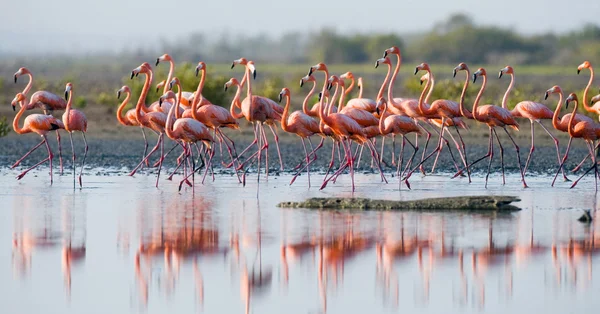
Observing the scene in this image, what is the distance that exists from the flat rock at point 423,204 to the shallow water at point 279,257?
0.92ft

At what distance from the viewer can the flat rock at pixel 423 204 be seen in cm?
1053

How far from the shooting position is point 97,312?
645cm

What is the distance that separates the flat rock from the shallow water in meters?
0.28

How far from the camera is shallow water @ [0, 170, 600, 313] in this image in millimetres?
6734

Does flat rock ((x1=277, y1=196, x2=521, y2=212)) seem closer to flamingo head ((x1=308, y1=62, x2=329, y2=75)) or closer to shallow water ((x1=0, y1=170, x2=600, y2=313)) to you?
shallow water ((x1=0, y1=170, x2=600, y2=313))

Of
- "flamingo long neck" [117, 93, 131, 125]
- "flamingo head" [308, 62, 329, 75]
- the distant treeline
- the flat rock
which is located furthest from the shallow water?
the distant treeline

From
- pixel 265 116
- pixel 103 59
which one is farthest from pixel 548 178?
pixel 103 59

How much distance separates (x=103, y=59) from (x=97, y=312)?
2762 inches

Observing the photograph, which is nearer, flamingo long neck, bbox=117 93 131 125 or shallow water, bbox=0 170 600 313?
shallow water, bbox=0 170 600 313

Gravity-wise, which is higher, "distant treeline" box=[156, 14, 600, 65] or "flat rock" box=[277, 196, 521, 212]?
"distant treeline" box=[156, 14, 600, 65]

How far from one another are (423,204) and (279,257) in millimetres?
2883

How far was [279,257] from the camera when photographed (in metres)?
8.05

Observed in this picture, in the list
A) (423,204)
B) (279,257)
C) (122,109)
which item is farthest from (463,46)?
(279,257)

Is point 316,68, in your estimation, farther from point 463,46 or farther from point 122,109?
point 463,46
